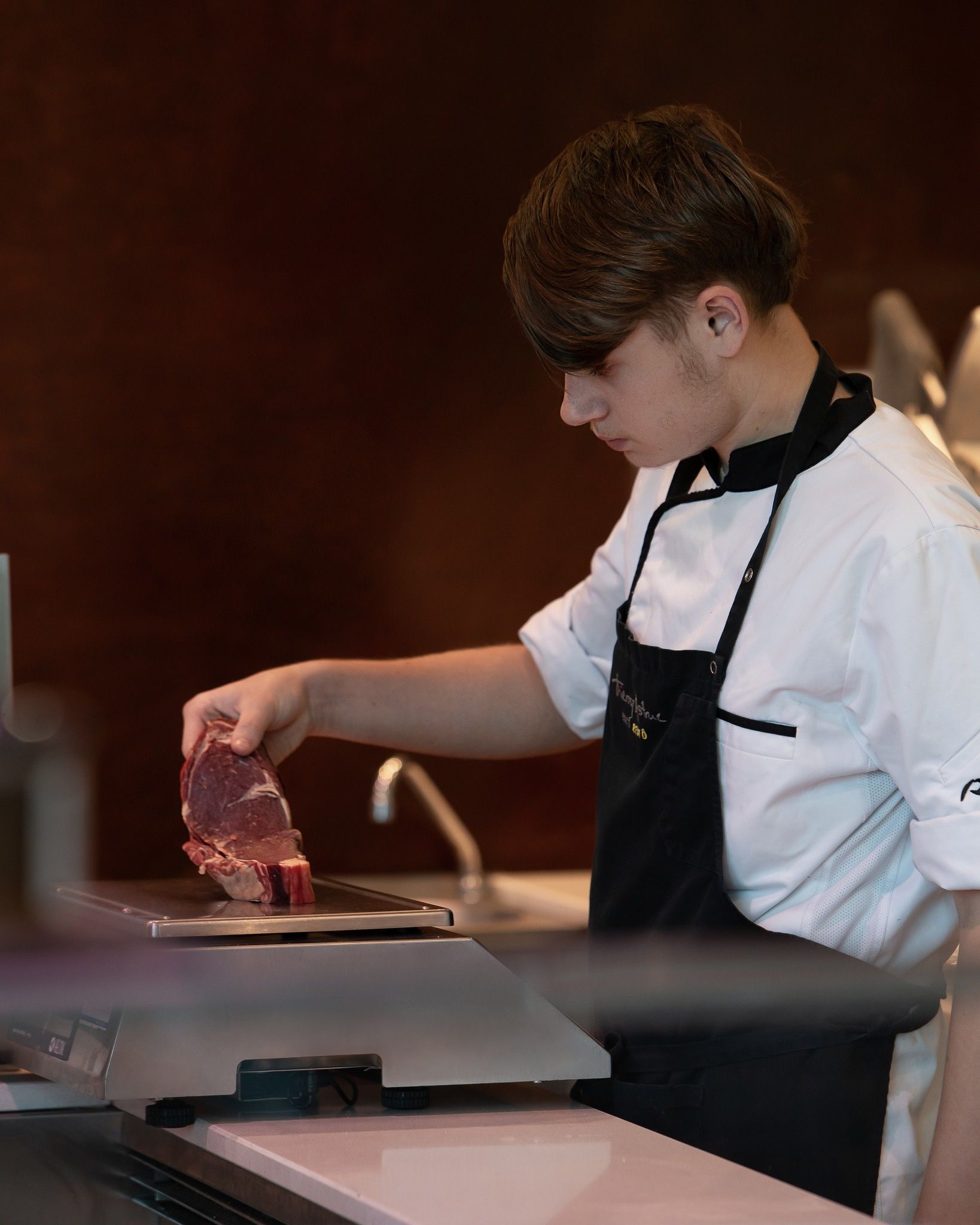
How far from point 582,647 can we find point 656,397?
19.8 inches

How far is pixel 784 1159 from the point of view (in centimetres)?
135

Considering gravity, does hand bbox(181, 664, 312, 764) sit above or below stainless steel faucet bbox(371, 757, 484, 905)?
above

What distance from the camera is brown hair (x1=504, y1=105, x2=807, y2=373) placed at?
1346 mm

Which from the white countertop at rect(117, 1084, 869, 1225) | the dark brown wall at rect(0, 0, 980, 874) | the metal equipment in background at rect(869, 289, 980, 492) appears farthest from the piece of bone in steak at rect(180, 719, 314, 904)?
the dark brown wall at rect(0, 0, 980, 874)

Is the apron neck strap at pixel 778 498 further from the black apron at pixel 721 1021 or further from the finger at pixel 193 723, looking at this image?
the finger at pixel 193 723

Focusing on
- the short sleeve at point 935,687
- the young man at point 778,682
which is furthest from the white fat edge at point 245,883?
the short sleeve at point 935,687

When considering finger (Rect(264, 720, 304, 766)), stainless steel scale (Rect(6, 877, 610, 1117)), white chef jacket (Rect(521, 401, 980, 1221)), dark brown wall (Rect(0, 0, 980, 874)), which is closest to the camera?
stainless steel scale (Rect(6, 877, 610, 1117))

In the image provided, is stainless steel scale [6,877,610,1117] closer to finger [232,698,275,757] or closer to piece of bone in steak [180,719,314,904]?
piece of bone in steak [180,719,314,904]

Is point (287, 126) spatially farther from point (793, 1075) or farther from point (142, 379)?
point (793, 1075)

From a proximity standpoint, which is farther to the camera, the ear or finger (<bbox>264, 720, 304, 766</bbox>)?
finger (<bbox>264, 720, 304, 766</bbox>)

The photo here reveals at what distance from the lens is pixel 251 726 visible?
1.55 metres

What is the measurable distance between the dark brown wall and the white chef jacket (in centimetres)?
174

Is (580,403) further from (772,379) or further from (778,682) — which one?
(778,682)


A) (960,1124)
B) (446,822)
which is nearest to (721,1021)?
(960,1124)
